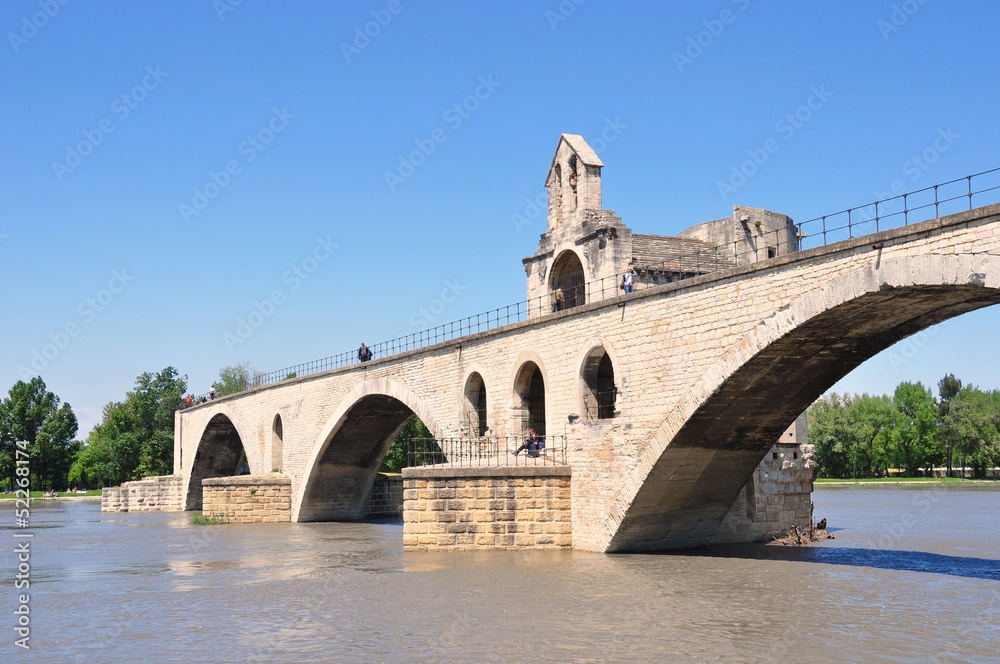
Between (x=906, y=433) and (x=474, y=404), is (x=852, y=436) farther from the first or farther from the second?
(x=474, y=404)

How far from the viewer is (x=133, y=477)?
70.3 metres

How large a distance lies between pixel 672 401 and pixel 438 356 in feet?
36.9

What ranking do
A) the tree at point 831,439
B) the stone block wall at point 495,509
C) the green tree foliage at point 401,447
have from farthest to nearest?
the tree at point 831,439 < the green tree foliage at point 401,447 < the stone block wall at point 495,509

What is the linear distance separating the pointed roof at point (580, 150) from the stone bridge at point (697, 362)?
576 centimetres

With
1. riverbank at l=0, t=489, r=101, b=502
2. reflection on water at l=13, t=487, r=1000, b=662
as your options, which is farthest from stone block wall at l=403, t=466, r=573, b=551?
riverbank at l=0, t=489, r=101, b=502

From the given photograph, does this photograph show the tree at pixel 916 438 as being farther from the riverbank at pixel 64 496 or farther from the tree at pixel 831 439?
the riverbank at pixel 64 496

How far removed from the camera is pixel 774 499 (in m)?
22.3

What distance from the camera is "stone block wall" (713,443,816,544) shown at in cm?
2180

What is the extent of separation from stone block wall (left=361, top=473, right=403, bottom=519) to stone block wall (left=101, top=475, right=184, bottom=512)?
16.6 m

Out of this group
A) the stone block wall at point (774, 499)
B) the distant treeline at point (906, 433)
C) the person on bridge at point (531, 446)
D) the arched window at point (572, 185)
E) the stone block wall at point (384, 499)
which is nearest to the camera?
the person on bridge at point (531, 446)

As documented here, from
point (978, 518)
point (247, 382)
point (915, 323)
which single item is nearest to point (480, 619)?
point (915, 323)

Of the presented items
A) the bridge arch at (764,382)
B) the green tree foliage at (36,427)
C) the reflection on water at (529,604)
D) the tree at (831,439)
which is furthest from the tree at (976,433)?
the green tree foliage at (36,427)

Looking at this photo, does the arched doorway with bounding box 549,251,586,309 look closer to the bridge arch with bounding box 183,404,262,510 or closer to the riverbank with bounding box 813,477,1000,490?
the bridge arch with bounding box 183,404,262,510

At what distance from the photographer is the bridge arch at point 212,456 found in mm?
50000
